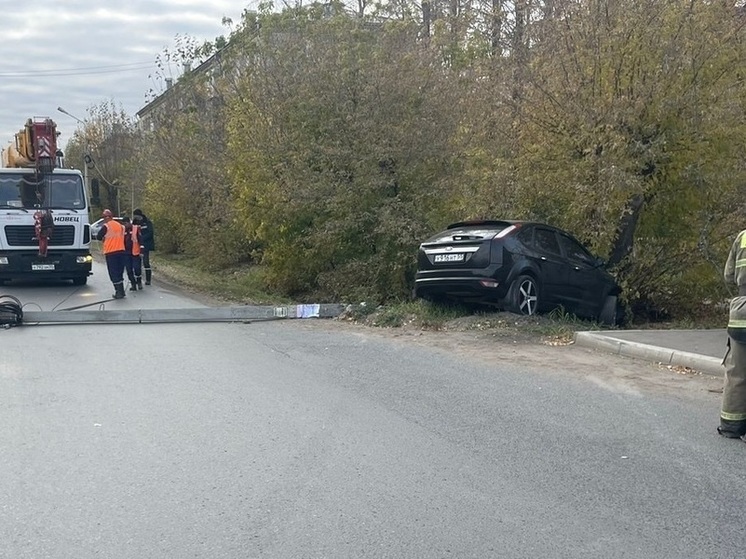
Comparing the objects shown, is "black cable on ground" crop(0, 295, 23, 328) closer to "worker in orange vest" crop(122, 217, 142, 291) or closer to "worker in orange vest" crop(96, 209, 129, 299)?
"worker in orange vest" crop(96, 209, 129, 299)

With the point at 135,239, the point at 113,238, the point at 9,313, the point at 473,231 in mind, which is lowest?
the point at 9,313

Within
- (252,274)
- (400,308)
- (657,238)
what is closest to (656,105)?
(657,238)

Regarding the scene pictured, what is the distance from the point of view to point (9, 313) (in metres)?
12.1

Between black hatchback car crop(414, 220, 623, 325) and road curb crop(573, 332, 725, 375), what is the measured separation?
4.19 feet

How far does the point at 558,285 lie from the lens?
39.7 feet

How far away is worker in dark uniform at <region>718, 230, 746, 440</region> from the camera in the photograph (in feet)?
20.0

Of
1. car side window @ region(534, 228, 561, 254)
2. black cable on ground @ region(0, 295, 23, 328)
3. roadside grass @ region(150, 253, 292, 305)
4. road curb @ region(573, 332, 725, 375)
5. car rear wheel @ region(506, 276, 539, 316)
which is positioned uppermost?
car side window @ region(534, 228, 561, 254)

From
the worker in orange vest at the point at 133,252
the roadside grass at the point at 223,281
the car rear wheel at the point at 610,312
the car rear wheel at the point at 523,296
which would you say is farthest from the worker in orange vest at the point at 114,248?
the car rear wheel at the point at 610,312

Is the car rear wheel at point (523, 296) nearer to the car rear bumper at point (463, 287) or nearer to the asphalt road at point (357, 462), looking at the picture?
the car rear bumper at point (463, 287)

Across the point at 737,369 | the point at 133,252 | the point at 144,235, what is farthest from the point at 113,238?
the point at 737,369

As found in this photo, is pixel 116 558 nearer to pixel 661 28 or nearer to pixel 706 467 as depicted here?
pixel 706 467

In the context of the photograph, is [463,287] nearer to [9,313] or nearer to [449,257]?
[449,257]

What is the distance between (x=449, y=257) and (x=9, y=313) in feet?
22.3

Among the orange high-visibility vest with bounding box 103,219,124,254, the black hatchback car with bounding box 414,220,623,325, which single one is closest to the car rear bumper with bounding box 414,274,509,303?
the black hatchback car with bounding box 414,220,623,325
